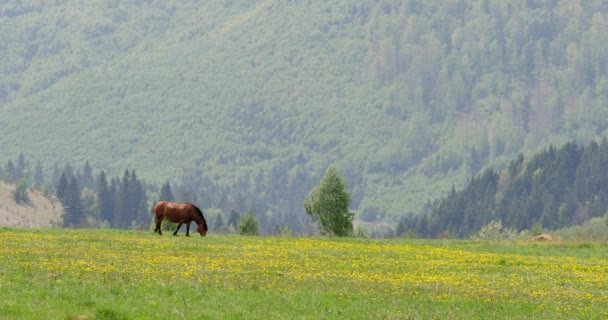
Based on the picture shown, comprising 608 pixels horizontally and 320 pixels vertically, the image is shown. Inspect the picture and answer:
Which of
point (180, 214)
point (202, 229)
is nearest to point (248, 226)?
point (180, 214)

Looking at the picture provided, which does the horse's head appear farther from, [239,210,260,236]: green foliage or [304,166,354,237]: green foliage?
[239,210,260,236]: green foliage

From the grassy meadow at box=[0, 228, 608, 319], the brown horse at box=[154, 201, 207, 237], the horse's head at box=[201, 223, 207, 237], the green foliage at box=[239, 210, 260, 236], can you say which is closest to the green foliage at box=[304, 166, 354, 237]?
the green foliage at box=[239, 210, 260, 236]

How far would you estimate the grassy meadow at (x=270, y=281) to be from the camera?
33.9 meters

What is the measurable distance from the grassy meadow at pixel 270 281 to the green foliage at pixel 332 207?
1308 inches

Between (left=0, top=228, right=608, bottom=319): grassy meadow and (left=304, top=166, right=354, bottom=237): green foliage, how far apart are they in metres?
33.2

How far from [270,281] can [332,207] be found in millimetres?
56088

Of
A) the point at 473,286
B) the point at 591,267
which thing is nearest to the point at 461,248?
the point at 591,267

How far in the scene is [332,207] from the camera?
320 ft

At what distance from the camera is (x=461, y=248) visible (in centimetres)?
7194

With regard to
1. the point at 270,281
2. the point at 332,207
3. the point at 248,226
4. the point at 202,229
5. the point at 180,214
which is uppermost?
Answer: the point at 332,207

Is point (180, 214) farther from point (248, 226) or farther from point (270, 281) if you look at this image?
point (248, 226)

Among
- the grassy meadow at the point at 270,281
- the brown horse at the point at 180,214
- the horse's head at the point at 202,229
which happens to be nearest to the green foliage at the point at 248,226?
the brown horse at the point at 180,214

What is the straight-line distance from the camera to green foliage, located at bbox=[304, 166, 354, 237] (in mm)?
97375

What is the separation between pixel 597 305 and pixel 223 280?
14591 mm
